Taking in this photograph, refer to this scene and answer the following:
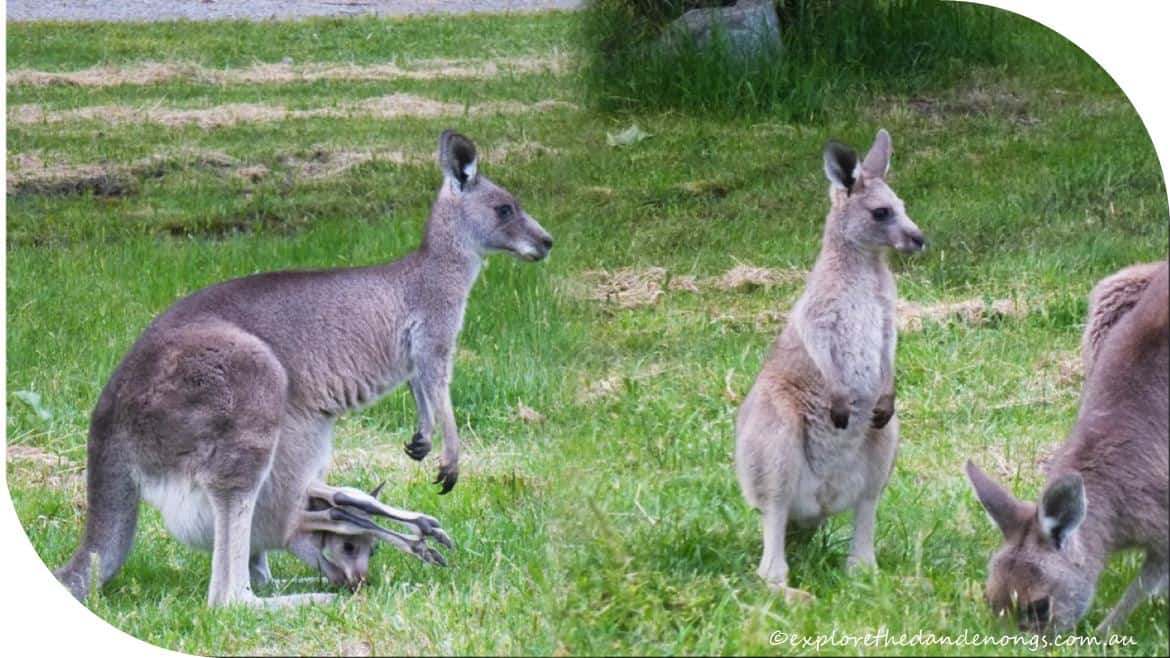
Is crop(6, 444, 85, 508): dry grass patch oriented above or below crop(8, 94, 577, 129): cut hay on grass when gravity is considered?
below

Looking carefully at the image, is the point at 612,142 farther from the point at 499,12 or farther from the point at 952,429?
the point at 952,429

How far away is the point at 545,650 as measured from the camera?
4.45 metres

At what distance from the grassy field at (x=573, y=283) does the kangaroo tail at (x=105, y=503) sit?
109 mm

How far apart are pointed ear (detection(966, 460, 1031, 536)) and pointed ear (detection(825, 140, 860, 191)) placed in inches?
34.6

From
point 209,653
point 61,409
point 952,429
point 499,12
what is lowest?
point 209,653

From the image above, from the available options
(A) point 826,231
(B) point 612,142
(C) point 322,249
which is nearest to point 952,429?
(A) point 826,231

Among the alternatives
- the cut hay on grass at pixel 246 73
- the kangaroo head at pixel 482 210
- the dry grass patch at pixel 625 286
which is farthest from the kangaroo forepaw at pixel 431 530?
the cut hay on grass at pixel 246 73

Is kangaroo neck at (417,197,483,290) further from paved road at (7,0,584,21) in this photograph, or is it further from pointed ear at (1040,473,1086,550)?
pointed ear at (1040,473,1086,550)

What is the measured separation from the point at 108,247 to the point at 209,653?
4.54 ft

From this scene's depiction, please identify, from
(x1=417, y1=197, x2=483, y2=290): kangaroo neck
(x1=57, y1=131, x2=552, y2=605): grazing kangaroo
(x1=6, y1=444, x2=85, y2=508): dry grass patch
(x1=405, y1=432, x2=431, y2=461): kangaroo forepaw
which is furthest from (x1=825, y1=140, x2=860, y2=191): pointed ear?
(x1=6, y1=444, x2=85, y2=508): dry grass patch

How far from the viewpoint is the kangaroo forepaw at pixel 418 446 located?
5641 millimetres

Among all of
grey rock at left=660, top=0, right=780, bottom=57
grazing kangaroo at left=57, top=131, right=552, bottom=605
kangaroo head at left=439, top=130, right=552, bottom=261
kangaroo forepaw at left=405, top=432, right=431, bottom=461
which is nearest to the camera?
grey rock at left=660, top=0, right=780, bottom=57

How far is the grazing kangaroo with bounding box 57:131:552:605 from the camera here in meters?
5.38

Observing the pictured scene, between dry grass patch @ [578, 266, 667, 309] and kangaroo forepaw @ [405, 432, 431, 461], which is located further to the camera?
kangaroo forepaw @ [405, 432, 431, 461]
